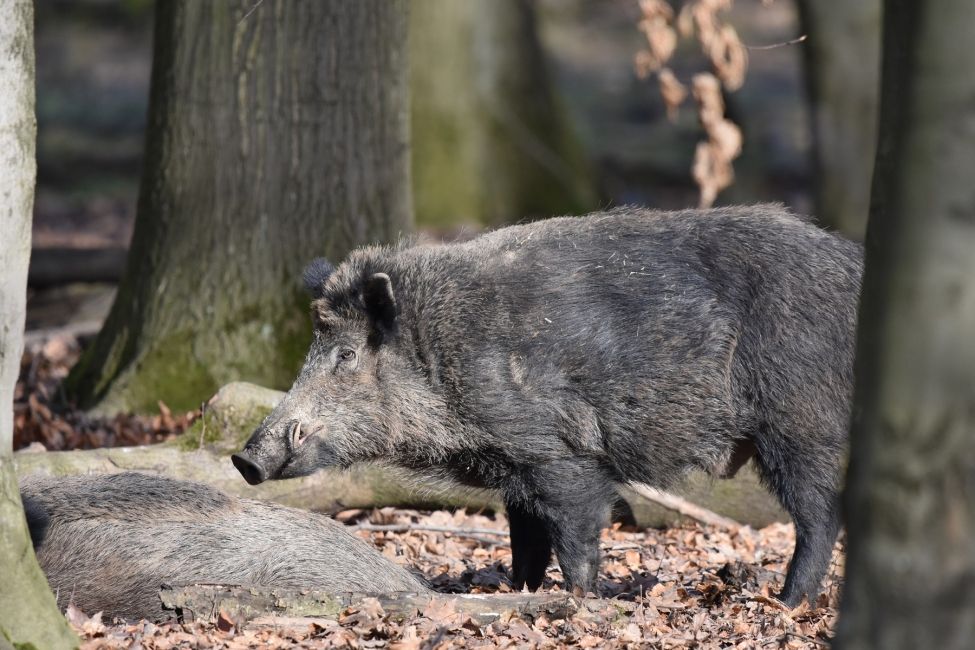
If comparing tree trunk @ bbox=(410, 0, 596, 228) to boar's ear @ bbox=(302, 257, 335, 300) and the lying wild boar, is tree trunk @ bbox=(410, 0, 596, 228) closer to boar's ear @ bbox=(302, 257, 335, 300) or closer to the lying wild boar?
boar's ear @ bbox=(302, 257, 335, 300)

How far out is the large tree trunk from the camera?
7.87 metres

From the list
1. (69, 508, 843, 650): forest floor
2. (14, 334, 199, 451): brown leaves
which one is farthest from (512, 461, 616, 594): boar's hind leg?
(14, 334, 199, 451): brown leaves

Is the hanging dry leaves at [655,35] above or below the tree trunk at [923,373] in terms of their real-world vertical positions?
above

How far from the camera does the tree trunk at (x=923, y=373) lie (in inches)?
112

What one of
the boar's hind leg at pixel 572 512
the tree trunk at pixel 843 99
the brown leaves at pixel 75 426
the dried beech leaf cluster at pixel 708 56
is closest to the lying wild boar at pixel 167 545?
the boar's hind leg at pixel 572 512

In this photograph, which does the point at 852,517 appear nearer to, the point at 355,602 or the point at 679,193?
the point at 355,602

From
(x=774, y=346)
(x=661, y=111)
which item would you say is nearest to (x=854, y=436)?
(x=774, y=346)

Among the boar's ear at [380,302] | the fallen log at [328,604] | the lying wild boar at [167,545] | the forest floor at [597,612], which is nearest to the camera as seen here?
the forest floor at [597,612]

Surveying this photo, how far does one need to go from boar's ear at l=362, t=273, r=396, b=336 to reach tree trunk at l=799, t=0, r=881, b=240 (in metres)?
7.66

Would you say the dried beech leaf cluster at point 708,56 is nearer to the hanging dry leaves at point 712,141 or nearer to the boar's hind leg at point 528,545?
the hanging dry leaves at point 712,141

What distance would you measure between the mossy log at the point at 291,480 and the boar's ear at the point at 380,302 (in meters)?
0.90

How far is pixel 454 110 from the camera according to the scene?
51.0 feet

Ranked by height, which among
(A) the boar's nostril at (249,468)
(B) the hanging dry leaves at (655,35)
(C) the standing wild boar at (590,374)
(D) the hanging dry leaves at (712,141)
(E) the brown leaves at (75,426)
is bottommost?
(E) the brown leaves at (75,426)

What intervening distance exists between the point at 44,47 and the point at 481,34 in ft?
47.8
